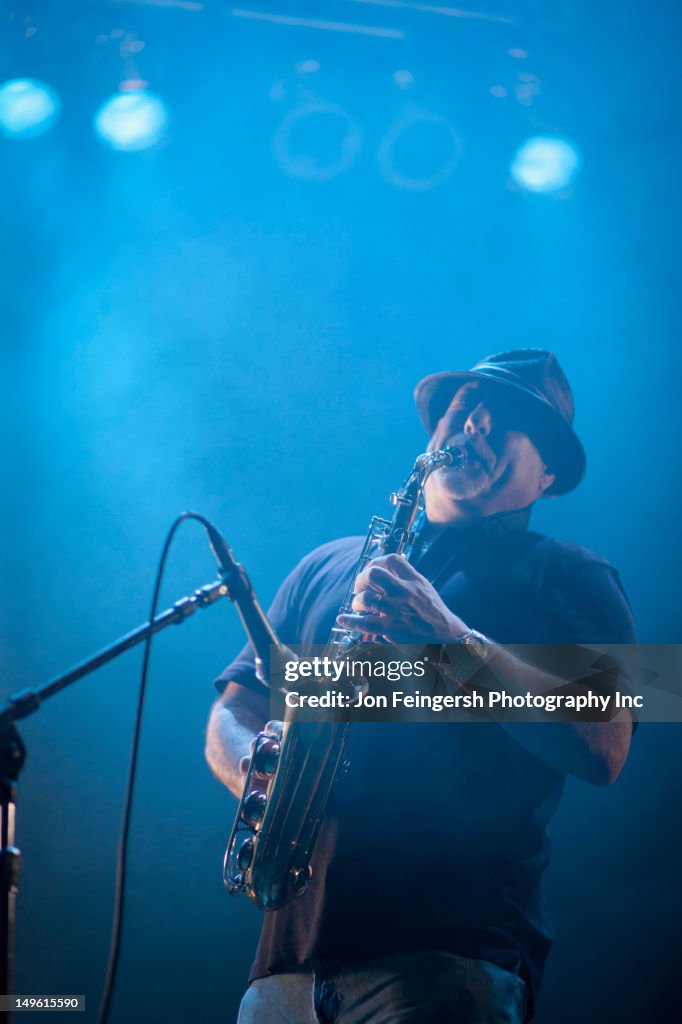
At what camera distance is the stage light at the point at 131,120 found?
357 cm

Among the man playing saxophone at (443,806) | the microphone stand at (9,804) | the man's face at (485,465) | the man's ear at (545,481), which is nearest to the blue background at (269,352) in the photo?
the man's ear at (545,481)

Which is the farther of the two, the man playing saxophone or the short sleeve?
the short sleeve

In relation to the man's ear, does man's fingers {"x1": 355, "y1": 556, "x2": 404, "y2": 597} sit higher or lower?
lower

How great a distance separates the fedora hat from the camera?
2.65 metres

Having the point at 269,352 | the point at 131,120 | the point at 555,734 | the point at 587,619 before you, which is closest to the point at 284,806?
the point at 555,734

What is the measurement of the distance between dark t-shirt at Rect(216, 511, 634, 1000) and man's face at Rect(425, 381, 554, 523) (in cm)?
31

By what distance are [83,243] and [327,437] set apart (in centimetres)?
160

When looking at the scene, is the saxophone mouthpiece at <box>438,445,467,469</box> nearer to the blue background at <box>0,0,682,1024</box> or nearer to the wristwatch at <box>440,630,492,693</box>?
the blue background at <box>0,0,682,1024</box>

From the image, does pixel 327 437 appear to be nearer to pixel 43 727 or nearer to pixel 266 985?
pixel 43 727

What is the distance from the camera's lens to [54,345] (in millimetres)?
3475

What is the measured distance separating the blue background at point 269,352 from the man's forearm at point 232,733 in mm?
928

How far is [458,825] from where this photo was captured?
6.23 feet

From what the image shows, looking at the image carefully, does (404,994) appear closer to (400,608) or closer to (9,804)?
(400,608)

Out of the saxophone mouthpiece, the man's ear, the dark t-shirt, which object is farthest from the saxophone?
the man's ear
